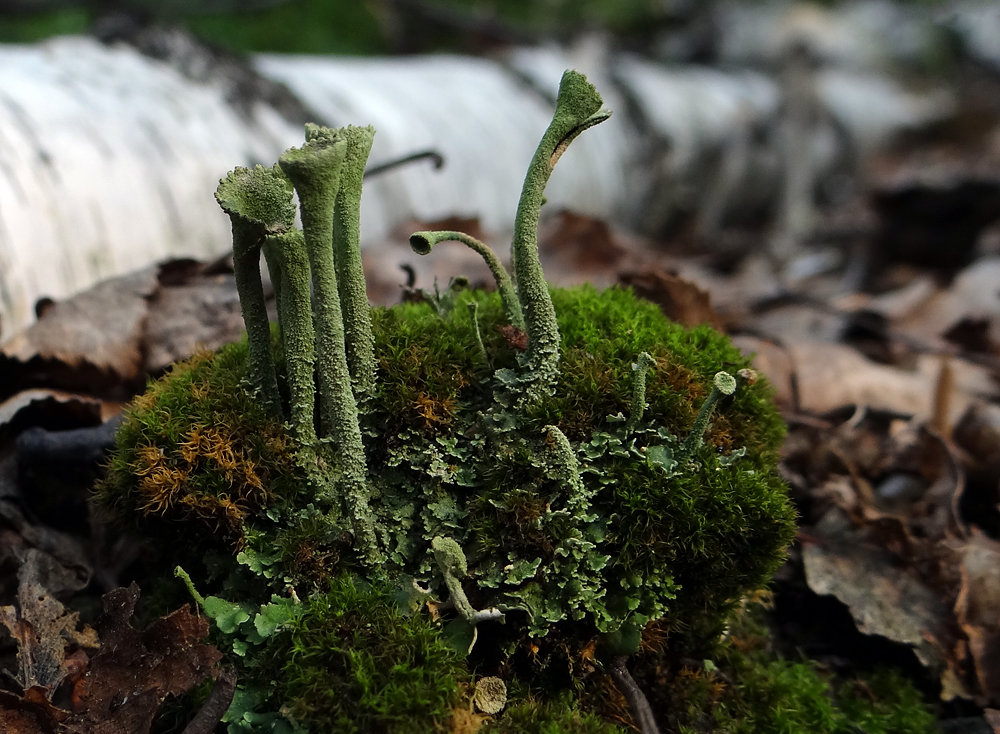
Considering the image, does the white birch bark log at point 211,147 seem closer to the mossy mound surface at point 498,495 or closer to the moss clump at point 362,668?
the mossy mound surface at point 498,495

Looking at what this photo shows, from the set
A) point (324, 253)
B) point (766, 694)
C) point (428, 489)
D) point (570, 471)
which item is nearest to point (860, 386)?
point (766, 694)

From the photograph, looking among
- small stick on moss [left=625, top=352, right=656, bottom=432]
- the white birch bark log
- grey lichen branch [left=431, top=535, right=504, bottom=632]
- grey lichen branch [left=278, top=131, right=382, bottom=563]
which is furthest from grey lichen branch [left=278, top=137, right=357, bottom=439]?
the white birch bark log

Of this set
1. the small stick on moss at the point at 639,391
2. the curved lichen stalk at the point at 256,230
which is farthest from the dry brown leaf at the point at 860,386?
the curved lichen stalk at the point at 256,230

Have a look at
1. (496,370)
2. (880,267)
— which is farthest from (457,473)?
(880,267)

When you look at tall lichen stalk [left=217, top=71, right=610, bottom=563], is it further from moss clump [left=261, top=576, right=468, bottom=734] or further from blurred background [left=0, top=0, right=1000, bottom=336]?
blurred background [left=0, top=0, right=1000, bottom=336]

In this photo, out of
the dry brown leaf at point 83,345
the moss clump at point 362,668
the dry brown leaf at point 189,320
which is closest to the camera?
the moss clump at point 362,668

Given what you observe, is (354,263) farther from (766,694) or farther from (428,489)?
(766,694)
